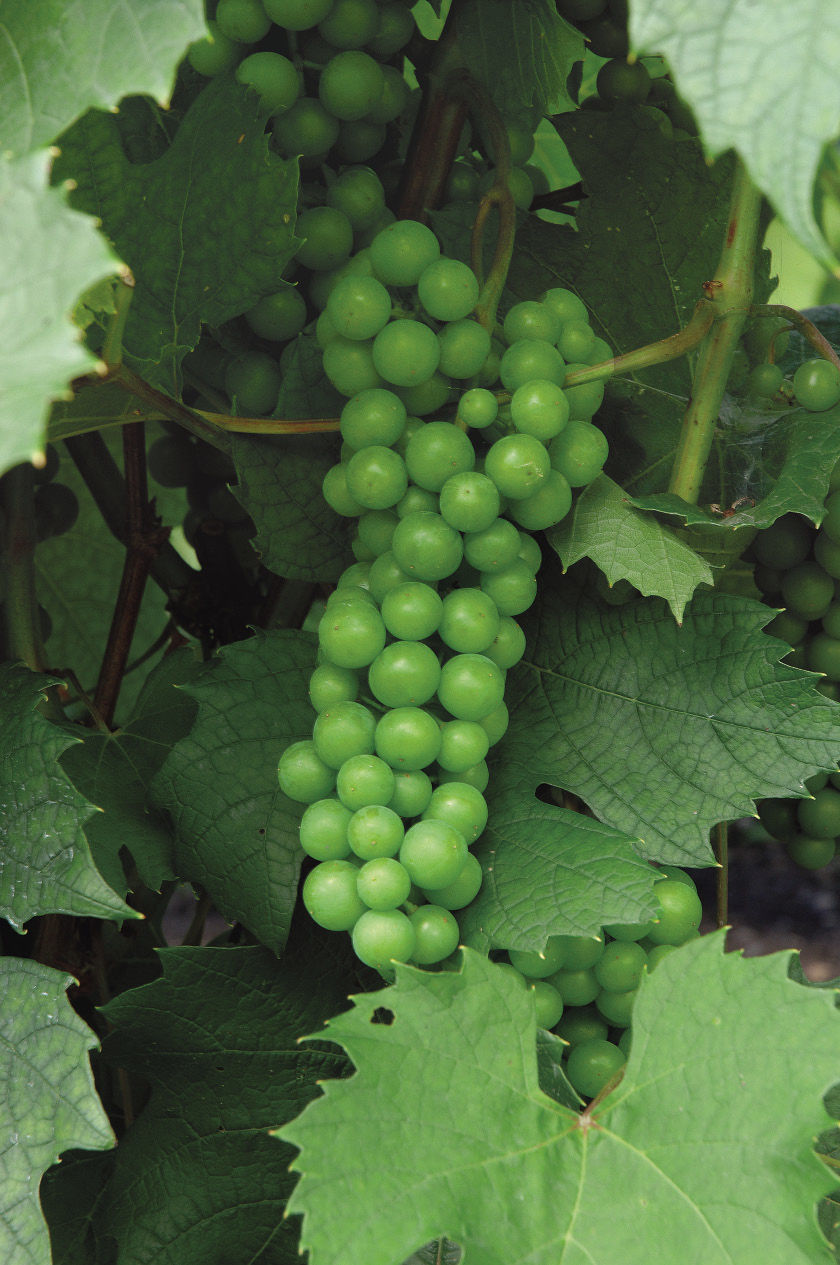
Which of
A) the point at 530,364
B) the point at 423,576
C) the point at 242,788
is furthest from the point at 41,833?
the point at 530,364

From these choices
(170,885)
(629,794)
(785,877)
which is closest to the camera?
(629,794)

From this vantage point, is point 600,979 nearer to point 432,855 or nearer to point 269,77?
point 432,855

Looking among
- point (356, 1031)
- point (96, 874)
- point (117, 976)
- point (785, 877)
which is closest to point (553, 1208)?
point (356, 1031)

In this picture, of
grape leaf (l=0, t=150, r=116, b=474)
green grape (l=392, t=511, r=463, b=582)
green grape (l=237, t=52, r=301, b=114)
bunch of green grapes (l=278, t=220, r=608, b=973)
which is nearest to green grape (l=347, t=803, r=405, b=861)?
bunch of green grapes (l=278, t=220, r=608, b=973)

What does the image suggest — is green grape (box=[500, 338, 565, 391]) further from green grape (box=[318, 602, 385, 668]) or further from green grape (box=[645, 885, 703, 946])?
green grape (box=[645, 885, 703, 946])

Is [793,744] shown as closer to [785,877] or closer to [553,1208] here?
[553,1208]

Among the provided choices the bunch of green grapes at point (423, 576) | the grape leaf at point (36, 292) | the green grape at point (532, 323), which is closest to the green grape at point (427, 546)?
the bunch of green grapes at point (423, 576)
